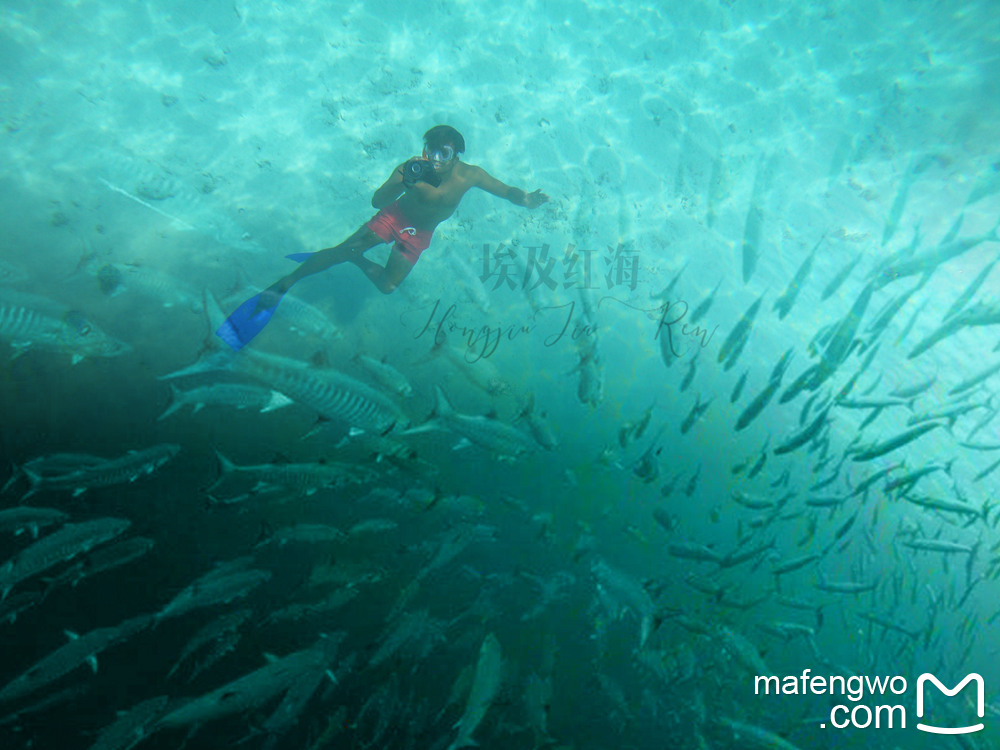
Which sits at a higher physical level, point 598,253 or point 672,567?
point 598,253

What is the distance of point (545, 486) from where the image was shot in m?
6.79

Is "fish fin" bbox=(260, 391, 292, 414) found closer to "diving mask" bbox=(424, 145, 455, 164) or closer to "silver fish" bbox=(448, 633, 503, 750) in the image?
"silver fish" bbox=(448, 633, 503, 750)

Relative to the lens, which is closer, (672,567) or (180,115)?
(672,567)

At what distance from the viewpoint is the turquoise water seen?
472 cm

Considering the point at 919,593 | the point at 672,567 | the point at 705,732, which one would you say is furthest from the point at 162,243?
the point at 919,593

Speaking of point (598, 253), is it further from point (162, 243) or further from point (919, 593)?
point (919, 593)

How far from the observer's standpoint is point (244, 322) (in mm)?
5203

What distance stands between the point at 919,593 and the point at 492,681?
44.6 feet

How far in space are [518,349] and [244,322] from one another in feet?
13.5

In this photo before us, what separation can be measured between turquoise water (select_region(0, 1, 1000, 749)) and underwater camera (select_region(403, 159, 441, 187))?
6.60 ft

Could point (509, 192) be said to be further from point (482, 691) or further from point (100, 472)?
point (482, 691)

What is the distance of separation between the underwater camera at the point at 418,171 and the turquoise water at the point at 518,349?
201 cm

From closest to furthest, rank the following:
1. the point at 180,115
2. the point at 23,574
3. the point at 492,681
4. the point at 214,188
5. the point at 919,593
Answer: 1. the point at 23,574
2. the point at 492,681
3. the point at 214,188
4. the point at 180,115
5. the point at 919,593

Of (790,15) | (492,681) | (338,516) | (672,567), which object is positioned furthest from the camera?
(790,15)
